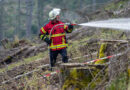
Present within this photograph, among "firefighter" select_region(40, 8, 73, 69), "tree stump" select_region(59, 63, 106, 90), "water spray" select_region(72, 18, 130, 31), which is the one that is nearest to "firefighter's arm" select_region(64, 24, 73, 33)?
"firefighter" select_region(40, 8, 73, 69)

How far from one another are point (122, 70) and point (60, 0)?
33807mm

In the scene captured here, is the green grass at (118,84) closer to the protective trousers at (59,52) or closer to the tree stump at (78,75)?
the tree stump at (78,75)

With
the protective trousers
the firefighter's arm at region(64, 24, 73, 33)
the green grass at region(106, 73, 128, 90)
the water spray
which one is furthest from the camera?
the protective trousers

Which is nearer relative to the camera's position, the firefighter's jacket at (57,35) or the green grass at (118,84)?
the green grass at (118,84)

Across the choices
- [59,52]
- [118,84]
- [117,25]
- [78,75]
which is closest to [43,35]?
[59,52]

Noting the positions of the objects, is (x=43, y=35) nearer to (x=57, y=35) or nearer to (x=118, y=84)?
(x=57, y=35)

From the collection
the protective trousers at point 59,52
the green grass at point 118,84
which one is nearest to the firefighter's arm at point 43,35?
the protective trousers at point 59,52

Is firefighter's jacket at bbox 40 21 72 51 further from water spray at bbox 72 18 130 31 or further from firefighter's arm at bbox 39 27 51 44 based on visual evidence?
water spray at bbox 72 18 130 31

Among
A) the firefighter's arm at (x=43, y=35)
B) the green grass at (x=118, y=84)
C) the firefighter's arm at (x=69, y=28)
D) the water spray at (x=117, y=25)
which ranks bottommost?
the green grass at (x=118, y=84)

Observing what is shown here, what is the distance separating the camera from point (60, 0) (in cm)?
→ 3625

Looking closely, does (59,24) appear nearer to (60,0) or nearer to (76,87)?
(76,87)

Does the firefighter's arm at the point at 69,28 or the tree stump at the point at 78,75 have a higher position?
the firefighter's arm at the point at 69,28

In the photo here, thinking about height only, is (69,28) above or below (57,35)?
above

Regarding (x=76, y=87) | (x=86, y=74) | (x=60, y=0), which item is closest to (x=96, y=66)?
(x=86, y=74)
